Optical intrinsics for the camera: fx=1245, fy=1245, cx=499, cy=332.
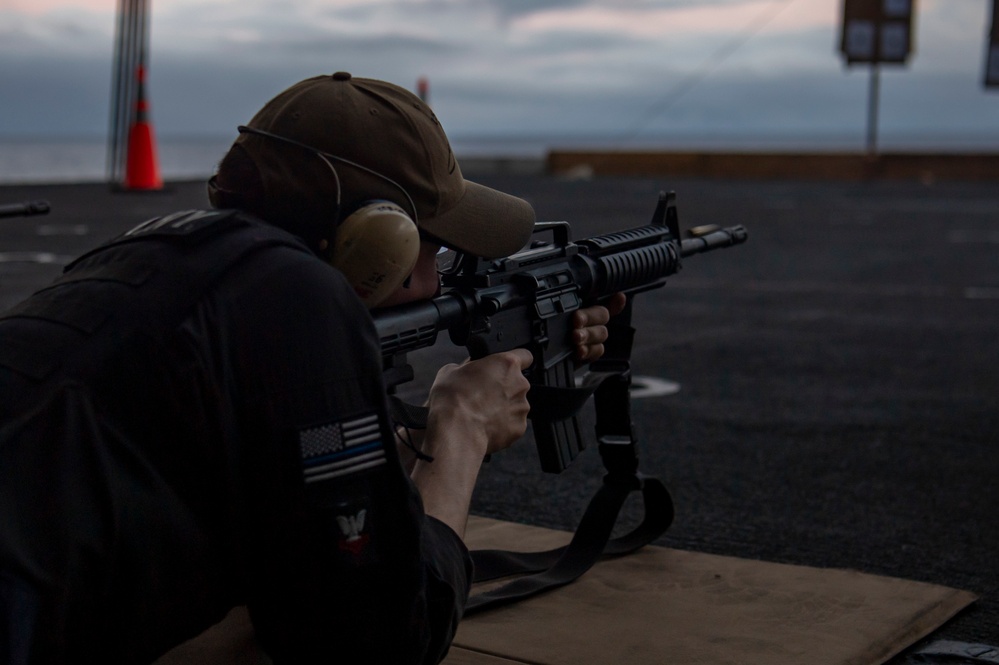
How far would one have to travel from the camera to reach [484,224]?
6.59 feet

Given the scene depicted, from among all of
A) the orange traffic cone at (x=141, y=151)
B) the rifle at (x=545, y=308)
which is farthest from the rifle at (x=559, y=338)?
the orange traffic cone at (x=141, y=151)

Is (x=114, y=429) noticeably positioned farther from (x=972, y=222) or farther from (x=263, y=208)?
(x=972, y=222)

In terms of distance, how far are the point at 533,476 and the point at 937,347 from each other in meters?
3.55

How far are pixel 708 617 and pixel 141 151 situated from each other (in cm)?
1345

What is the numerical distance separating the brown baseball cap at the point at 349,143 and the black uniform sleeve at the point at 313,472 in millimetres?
232

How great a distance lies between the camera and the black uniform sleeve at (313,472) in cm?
144

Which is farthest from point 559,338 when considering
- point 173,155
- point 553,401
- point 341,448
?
point 173,155

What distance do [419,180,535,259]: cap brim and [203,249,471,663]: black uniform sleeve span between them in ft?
1.38

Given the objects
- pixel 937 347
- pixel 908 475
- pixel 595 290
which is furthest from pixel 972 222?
pixel 595 290

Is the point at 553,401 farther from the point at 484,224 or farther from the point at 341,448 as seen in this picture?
the point at 341,448

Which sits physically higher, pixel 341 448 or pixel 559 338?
pixel 341 448

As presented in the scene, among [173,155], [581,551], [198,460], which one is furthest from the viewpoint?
[173,155]

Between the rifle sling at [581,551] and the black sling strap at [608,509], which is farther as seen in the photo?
the black sling strap at [608,509]

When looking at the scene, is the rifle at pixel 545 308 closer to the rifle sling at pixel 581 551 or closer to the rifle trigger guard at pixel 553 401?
the rifle trigger guard at pixel 553 401
